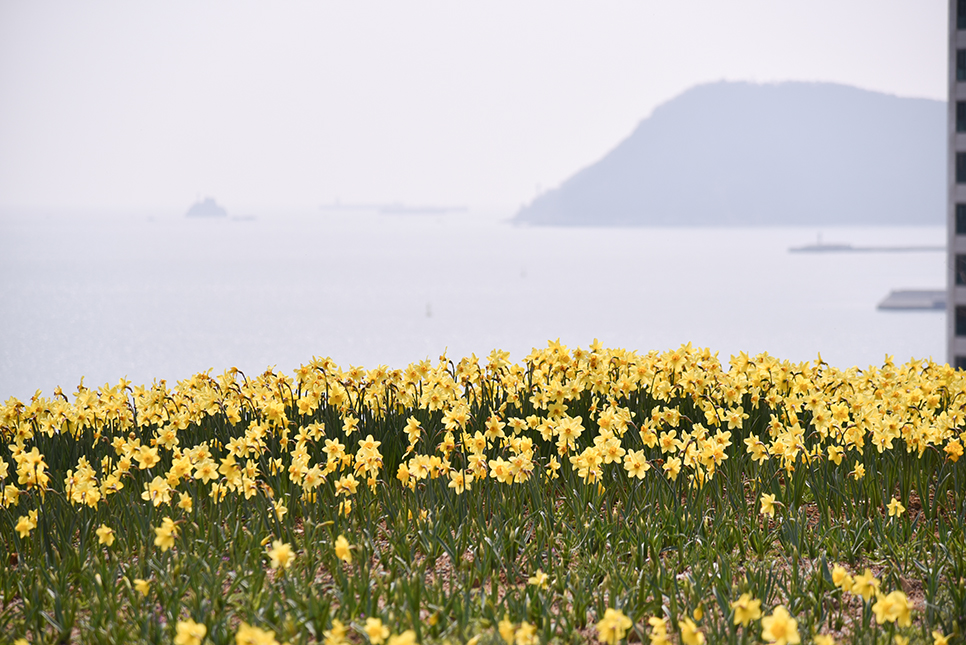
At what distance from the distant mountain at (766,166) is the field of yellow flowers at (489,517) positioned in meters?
170

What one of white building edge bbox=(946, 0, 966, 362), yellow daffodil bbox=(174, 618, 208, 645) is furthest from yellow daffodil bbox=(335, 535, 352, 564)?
white building edge bbox=(946, 0, 966, 362)

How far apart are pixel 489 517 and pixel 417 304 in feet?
292

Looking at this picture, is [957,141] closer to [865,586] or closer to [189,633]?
[865,586]

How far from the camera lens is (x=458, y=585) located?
10.3ft

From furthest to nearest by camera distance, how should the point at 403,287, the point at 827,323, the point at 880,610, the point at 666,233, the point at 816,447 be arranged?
the point at 666,233, the point at 403,287, the point at 827,323, the point at 816,447, the point at 880,610

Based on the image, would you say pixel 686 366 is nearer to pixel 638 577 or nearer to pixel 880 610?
pixel 638 577

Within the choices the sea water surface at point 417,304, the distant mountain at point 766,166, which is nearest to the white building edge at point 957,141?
the sea water surface at point 417,304

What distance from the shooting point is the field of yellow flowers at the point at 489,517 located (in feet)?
9.37

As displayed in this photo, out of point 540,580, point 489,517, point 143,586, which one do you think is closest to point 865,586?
point 540,580

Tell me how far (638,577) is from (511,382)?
7.37ft

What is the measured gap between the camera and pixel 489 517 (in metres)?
3.70

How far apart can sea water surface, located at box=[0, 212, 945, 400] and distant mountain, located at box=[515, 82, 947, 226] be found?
9066mm

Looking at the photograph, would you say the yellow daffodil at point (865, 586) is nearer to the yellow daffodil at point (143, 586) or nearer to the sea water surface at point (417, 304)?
the yellow daffodil at point (143, 586)

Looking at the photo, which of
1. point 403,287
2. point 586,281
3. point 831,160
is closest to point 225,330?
point 403,287
